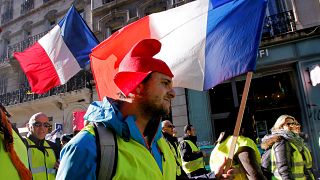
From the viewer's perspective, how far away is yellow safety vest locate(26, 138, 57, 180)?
453 centimetres

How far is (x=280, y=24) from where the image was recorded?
471 inches

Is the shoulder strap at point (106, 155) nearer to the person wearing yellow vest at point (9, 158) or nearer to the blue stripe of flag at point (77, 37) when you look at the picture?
the person wearing yellow vest at point (9, 158)

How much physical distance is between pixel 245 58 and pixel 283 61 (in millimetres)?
9191

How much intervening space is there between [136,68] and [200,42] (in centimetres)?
163

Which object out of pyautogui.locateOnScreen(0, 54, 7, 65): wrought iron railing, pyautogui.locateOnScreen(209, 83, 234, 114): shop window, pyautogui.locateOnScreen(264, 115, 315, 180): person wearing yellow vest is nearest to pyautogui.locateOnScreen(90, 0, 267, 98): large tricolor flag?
pyautogui.locateOnScreen(264, 115, 315, 180): person wearing yellow vest

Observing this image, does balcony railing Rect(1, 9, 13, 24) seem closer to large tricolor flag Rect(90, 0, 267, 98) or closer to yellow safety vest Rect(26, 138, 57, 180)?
yellow safety vest Rect(26, 138, 57, 180)

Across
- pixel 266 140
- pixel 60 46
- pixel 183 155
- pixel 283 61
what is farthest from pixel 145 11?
pixel 266 140

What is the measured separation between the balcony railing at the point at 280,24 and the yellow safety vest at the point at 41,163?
974 centimetres

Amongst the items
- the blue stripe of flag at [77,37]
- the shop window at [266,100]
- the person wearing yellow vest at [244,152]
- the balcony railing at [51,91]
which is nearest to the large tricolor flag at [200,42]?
the person wearing yellow vest at [244,152]

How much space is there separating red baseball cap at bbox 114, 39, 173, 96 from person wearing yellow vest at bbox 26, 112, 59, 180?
3028 millimetres

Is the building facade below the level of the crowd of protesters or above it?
above

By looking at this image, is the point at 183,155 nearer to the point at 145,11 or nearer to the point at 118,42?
the point at 118,42

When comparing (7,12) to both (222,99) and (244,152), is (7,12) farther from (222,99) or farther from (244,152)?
(244,152)

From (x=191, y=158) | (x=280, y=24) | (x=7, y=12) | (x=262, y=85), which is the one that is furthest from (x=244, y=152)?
(x=7, y=12)
